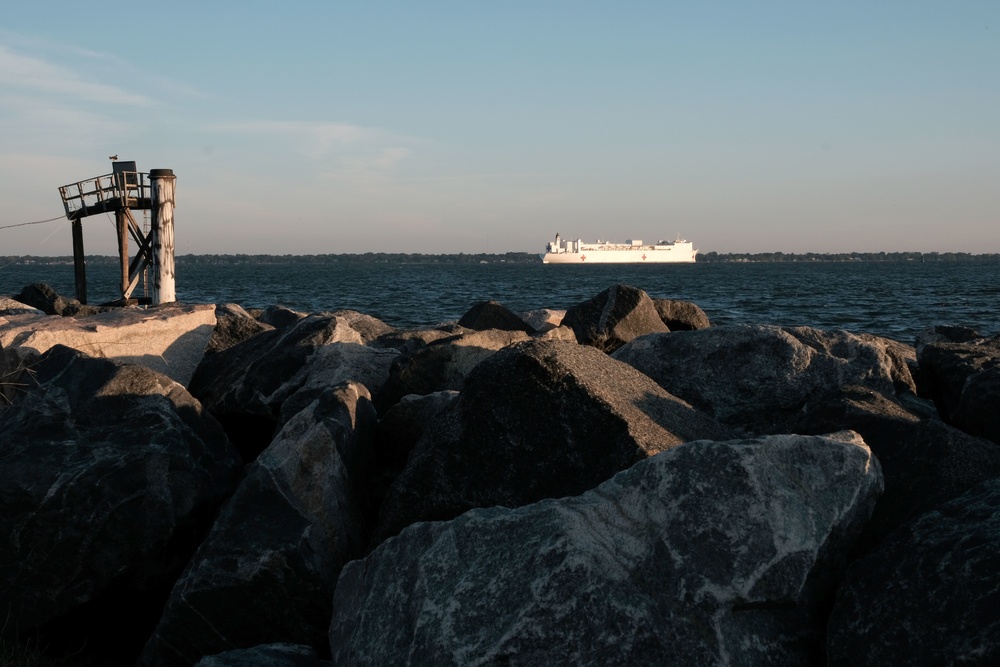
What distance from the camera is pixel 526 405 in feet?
13.7

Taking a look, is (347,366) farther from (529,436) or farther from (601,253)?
(601,253)

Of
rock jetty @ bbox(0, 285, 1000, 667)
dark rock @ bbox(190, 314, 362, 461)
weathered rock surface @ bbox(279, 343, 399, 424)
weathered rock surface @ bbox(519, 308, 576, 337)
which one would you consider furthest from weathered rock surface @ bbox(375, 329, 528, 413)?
weathered rock surface @ bbox(519, 308, 576, 337)

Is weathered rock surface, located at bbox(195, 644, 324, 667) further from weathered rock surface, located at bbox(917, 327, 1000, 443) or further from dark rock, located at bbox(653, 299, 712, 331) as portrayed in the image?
dark rock, located at bbox(653, 299, 712, 331)

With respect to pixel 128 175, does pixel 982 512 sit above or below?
below

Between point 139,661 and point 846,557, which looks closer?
point 846,557

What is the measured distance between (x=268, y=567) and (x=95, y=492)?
4.01ft

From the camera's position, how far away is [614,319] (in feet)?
27.3

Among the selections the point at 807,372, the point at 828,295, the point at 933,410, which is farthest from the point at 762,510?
the point at 828,295

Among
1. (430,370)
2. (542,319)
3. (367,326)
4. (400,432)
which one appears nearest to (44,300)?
(367,326)

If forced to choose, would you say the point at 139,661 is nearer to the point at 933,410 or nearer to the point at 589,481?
the point at 589,481

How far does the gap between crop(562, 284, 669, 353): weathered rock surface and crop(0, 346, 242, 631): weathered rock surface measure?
12.9 feet

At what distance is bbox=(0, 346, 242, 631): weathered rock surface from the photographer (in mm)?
4648

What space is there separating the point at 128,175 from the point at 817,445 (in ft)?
54.2

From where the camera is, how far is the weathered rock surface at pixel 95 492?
465cm
